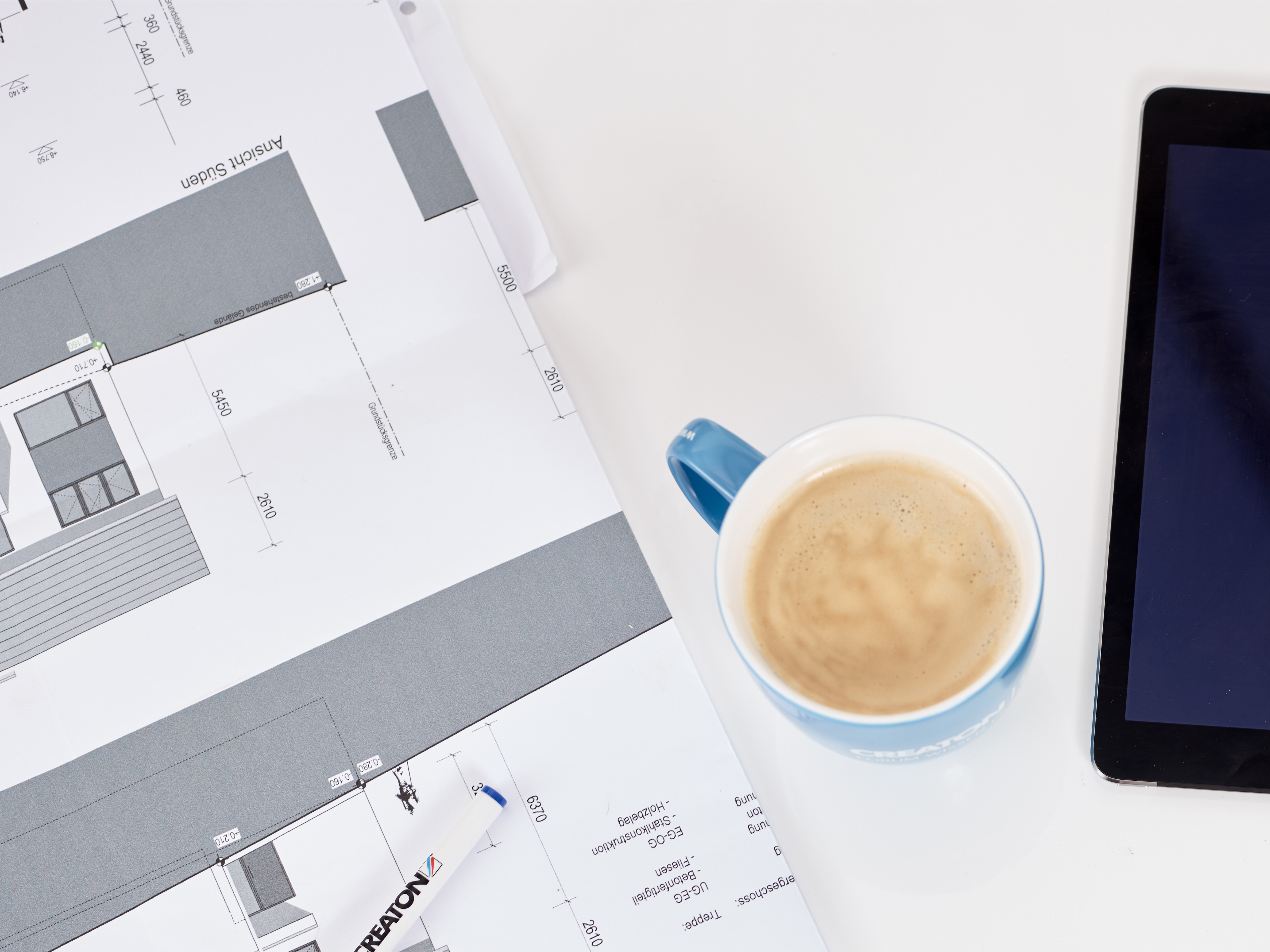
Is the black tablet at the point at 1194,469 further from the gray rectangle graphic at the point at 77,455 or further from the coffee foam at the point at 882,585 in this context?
the gray rectangle graphic at the point at 77,455

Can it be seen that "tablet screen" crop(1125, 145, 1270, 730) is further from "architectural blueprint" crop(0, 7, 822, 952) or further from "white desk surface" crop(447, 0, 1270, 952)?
"architectural blueprint" crop(0, 7, 822, 952)

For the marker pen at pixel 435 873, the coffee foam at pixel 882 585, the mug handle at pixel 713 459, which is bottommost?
the marker pen at pixel 435 873

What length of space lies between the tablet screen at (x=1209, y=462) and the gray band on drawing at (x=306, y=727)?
0.25 metres

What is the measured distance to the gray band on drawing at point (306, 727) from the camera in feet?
1.70

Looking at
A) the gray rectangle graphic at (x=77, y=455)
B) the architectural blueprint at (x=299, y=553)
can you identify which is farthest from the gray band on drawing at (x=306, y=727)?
the gray rectangle graphic at (x=77, y=455)

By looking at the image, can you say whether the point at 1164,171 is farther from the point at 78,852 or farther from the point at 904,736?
the point at 78,852

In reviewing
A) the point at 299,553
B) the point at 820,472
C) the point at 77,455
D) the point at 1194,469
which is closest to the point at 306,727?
the point at 299,553

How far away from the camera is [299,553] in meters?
0.53

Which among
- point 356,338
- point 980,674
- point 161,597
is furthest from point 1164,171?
point 161,597

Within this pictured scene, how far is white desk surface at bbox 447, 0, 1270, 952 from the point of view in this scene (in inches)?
19.2

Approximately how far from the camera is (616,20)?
23.3 inches

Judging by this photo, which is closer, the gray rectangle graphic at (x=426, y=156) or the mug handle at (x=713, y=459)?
the mug handle at (x=713, y=459)

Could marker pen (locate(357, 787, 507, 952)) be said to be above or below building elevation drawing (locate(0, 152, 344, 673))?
below

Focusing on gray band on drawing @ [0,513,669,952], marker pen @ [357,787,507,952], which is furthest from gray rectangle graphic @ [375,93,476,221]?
marker pen @ [357,787,507,952]
